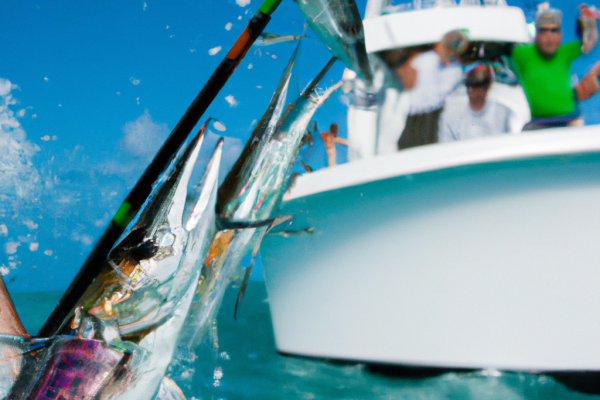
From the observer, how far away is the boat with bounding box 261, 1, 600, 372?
1242mm

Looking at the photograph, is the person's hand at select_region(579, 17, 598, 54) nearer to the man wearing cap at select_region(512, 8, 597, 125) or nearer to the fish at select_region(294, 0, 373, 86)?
the man wearing cap at select_region(512, 8, 597, 125)

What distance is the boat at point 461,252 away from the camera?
4.08 ft

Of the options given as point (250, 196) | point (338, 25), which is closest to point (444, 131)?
point (338, 25)

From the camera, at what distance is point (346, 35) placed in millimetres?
1205

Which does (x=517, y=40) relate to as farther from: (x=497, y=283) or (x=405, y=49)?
(x=497, y=283)

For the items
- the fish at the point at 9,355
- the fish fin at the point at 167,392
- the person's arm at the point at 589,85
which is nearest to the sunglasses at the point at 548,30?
the person's arm at the point at 589,85

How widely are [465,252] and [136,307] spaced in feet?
3.51

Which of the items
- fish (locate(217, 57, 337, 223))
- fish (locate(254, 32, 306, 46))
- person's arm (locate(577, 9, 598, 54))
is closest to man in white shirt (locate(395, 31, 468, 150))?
person's arm (locate(577, 9, 598, 54))

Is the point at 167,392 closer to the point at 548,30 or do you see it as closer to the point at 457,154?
the point at 457,154

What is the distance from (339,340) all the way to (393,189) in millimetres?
717

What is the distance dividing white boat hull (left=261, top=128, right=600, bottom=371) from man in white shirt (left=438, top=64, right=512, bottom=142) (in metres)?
0.41

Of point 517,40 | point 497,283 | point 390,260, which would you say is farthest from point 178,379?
point 517,40

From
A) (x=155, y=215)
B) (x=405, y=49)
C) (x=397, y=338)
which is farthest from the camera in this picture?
(x=405, y=49)

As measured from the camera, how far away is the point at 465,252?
1.36 m
